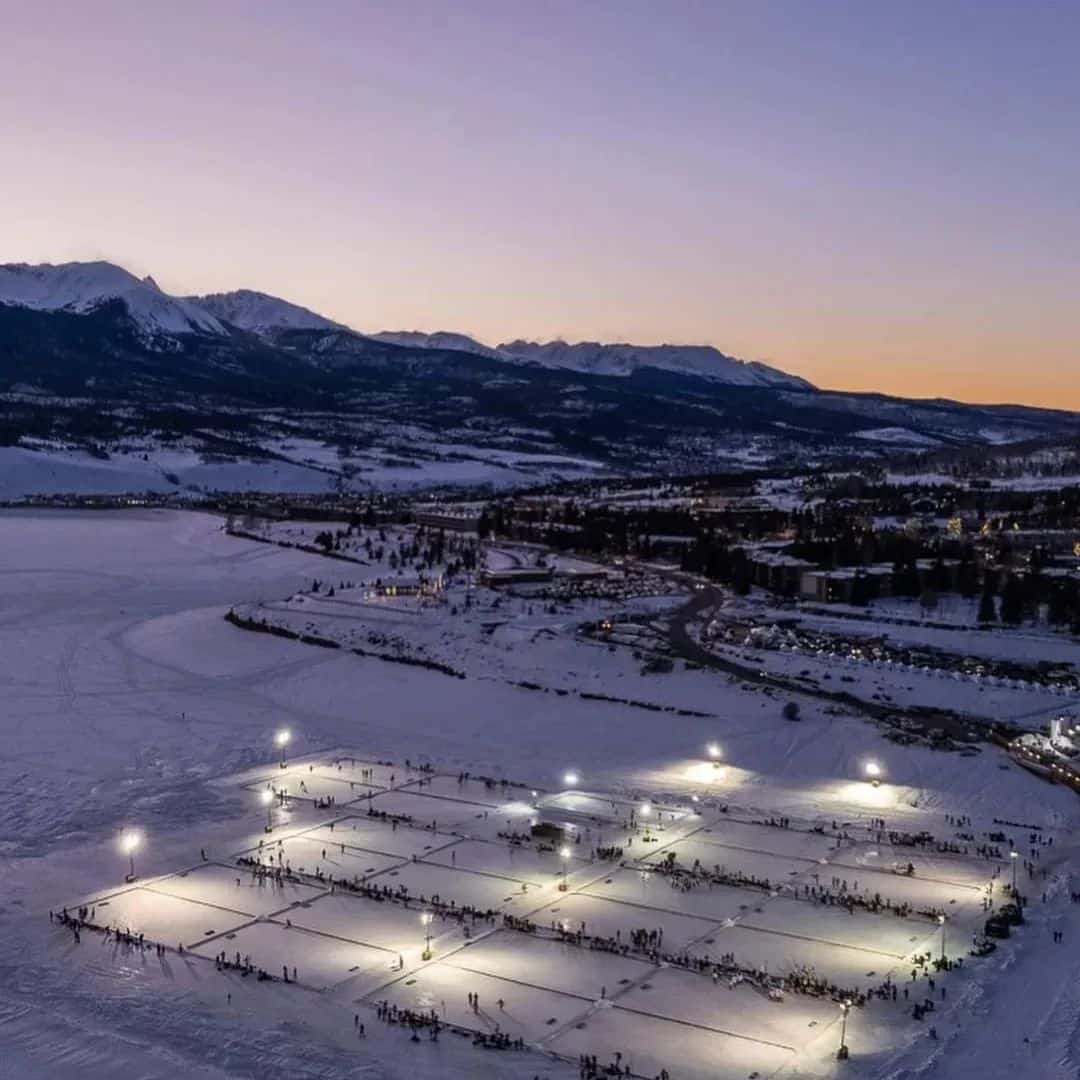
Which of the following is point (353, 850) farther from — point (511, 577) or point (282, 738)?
point (511, 577)

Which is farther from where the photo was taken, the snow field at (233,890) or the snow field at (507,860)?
the snow field at (507,860)

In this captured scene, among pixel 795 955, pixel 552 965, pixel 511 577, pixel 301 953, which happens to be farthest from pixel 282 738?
pixel 511 577

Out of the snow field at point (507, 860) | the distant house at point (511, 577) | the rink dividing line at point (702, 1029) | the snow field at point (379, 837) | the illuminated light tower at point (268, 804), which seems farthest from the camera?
the distant house at point (511, 577)

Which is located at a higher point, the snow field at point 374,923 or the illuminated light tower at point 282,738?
the snow field at point 374,923

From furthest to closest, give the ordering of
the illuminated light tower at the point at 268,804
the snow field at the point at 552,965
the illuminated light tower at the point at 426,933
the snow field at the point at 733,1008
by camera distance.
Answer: the illuminated light tower at the point at 268,804 → the illuminated light tower at the point at 426,933 → the snow field at the point at 552,965 → the snow field at the point at 733,1008

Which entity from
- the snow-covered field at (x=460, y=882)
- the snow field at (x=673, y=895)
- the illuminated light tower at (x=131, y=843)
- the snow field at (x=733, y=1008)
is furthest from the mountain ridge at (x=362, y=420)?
the snow field at (x=733, y=1008)

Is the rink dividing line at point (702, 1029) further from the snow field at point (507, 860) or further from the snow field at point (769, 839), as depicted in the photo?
the snow field at point (769, 839)

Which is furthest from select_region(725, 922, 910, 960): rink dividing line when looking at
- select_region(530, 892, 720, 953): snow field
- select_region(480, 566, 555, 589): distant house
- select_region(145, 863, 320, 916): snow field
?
select_region(480, 566, 555, 589): distant house
